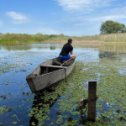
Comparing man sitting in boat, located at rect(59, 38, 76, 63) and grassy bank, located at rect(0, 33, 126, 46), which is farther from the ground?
man sitting in boat, located at rect(59, 38, 76, 63)

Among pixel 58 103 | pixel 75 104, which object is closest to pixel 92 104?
pixel 75 104

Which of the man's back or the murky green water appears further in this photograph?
the man's back

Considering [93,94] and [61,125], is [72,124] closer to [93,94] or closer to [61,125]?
[61,125]

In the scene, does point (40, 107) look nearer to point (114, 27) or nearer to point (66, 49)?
point (66, 49)

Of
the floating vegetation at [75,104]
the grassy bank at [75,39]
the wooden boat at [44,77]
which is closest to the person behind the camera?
the floating vegetation at [75,104]

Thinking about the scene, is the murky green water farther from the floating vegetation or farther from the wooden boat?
the wooden boat

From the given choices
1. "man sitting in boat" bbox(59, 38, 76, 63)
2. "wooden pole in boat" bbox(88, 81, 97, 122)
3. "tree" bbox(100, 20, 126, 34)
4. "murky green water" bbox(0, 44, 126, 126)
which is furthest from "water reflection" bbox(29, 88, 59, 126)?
"tree" bbox(100, 20, 126, 34)

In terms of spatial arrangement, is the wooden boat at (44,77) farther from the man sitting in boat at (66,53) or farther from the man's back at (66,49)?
the man's back at (66,49)

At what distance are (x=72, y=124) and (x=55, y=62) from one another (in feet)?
29.6

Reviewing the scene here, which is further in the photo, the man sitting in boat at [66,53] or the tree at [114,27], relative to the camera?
the tree at [114,27]

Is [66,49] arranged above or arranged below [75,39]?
above

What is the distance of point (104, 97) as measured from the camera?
1045 centimetres

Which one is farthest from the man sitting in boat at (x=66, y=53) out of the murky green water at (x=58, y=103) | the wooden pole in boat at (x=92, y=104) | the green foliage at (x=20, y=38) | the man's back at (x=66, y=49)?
the green foliage at (x=20, y=38)

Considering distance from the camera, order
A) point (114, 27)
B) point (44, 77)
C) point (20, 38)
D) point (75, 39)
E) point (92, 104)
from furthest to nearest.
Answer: point (114, 27)
point (20, 38)
point (75, 39)
point (44, 77)
point (92, 104)
